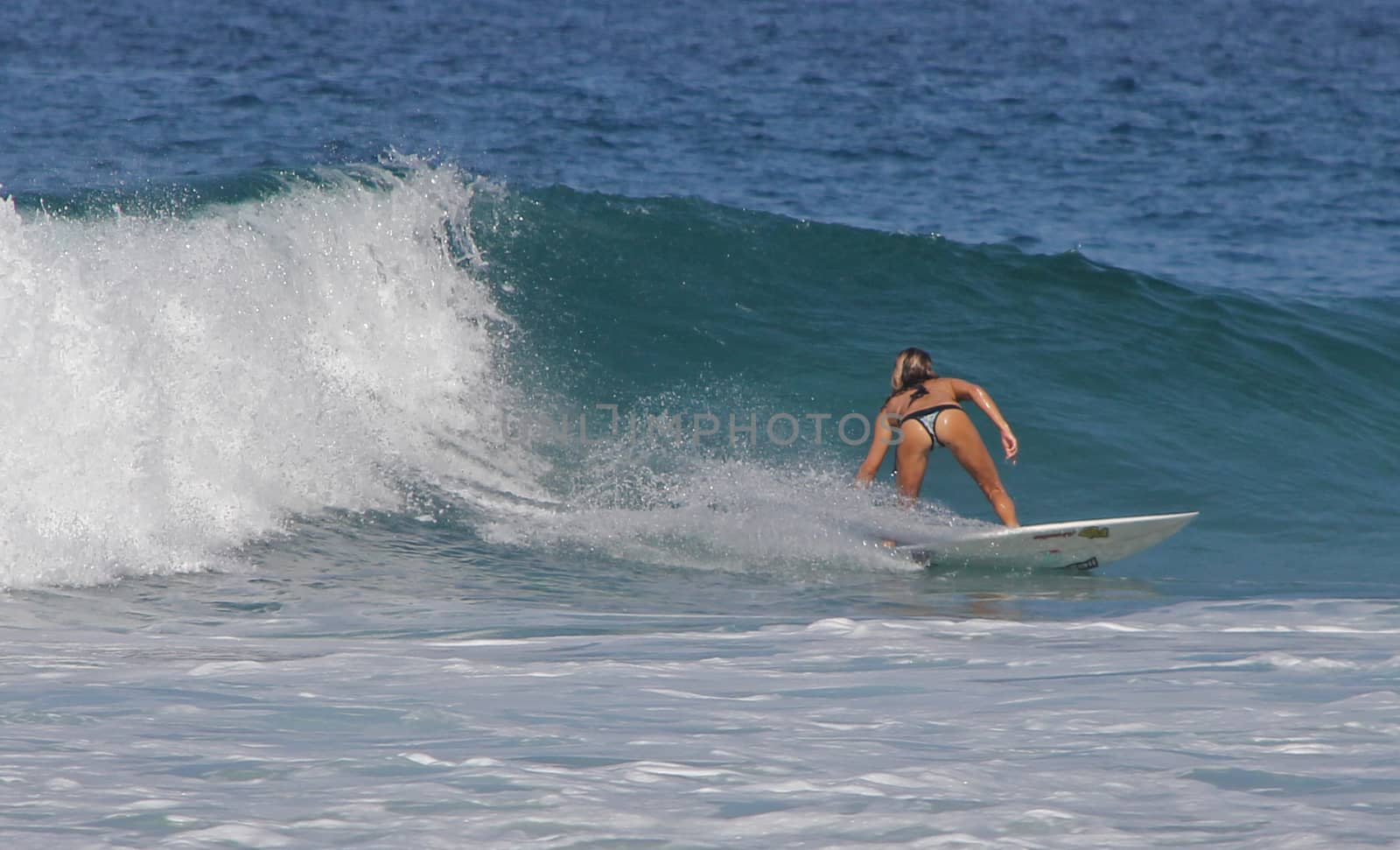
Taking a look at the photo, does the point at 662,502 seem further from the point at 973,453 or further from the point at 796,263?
the point at 796,263

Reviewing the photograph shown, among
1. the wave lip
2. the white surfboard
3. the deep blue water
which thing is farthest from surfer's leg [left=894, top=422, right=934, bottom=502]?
the wave lip

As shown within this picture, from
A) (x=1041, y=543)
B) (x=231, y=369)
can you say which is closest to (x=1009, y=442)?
(x=1041, y=543)

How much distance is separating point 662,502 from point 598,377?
2.56 meters

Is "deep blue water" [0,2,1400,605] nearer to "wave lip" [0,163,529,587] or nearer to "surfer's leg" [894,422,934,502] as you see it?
"wave lip" [0,163,529,587]

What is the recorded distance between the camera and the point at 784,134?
2366 centimetres

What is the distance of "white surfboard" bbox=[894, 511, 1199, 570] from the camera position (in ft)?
24.0

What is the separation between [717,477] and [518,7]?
3882cm

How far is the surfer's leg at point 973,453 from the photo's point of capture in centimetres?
789

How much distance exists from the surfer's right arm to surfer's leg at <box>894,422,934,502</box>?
0.32 meters

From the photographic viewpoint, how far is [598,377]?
35.8 ft

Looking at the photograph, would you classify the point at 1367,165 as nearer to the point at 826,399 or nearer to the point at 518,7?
the point at 826,399

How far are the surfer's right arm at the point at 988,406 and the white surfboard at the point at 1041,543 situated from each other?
0.48 metres

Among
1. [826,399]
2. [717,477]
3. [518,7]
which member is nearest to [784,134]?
[826,399]

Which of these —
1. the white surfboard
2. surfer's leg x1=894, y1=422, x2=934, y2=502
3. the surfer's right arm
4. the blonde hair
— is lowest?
the white surfboard
